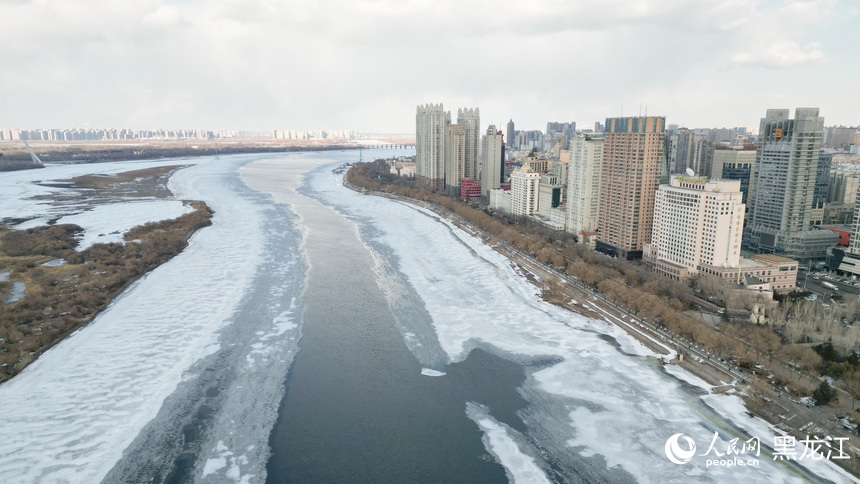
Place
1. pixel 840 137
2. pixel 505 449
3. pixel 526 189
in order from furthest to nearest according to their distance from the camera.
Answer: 1. pixel 840 137
2. pixel 526 189
3. pixel 505 449

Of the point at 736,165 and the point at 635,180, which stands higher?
the point at 736,165

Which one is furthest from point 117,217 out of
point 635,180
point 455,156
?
point 635,180

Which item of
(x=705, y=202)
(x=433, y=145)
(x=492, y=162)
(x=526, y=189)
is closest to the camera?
(x=705, y=202)

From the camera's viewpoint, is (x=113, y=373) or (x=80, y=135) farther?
(x=80, y=135)

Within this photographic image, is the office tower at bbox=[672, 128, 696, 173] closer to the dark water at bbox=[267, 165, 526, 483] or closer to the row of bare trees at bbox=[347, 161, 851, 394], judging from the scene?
the row of bare trees at bbox=[347, 161, 851, 394]

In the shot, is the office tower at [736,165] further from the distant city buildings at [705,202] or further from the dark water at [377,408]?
the dark water at [377,408]

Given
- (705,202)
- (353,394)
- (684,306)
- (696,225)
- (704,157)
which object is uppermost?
(704,157)

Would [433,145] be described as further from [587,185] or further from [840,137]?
[840,137]

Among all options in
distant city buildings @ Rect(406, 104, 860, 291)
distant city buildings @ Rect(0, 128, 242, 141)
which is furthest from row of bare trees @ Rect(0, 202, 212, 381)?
distant city buildings @ Rect(0, 128, 242, 141)
